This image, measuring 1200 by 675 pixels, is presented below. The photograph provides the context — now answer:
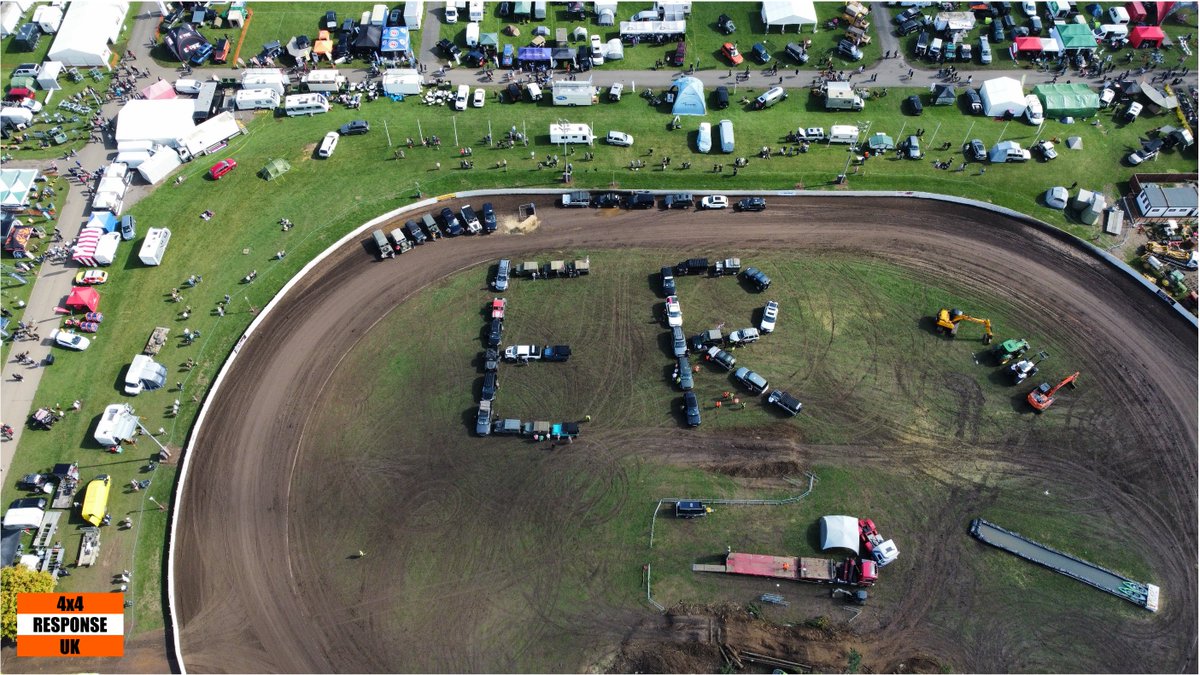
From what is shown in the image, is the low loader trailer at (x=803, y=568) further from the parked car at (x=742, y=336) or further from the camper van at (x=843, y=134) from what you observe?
the camper van at (x=843, y=134)

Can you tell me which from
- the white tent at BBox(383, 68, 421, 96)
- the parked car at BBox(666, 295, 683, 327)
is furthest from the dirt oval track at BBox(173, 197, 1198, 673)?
the white tent at BBox(383, 68, 421, 96)

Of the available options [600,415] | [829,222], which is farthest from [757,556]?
[829,222]

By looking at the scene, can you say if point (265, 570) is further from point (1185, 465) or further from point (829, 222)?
point (1185, 465)

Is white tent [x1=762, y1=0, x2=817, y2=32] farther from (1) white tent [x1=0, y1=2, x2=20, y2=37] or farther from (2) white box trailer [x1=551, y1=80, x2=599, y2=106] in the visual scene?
(1) white tent [x1=0, y1=2, x2=20, y2=37]

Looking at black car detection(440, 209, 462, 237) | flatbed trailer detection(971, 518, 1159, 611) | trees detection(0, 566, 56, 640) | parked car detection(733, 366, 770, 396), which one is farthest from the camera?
black car detection(440, 209, 462, 237)

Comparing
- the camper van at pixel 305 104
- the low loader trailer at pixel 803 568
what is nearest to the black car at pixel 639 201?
the low loader trailer at pixel 803 568

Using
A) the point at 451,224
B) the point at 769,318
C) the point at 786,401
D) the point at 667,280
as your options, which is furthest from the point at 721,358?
the point at 451,224

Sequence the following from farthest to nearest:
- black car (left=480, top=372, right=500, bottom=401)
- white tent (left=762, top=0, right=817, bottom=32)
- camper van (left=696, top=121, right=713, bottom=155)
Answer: white tent (left=762, top=0, right=817, bottom=32) → camper van (left=696, top=121, right=713, bottom=155) → black car (left=480, top=372, right=500, bottom=401)
